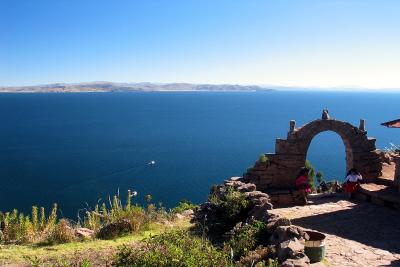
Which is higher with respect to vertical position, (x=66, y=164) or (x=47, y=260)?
(x=47, y=260)

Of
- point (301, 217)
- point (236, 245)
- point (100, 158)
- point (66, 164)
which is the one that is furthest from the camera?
point (100, 158)

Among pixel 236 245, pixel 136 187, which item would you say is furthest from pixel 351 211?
pixel 136 187

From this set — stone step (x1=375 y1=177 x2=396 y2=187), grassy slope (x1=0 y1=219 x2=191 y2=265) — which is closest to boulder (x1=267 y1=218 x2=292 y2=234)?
grassy slope (x1=0 y1=219 x2=191 y2=265)

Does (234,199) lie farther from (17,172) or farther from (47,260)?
(17,172)

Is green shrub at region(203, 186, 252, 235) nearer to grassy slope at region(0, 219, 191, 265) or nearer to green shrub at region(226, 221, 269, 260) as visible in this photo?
green shrub at region(226, 221, 269, 260)

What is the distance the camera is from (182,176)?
196 ft

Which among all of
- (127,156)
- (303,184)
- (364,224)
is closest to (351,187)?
(303,184)

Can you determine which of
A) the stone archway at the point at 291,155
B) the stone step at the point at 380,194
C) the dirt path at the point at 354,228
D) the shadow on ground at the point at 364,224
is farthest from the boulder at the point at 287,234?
the stone archway at the point at 291,155

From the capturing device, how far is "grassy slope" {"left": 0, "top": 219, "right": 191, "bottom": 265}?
972 centimetres

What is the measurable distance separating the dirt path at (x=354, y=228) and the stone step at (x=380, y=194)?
0.25m

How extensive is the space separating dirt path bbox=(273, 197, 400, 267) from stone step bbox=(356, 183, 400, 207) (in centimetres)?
25

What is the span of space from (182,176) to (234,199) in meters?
48.3

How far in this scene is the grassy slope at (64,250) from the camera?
972cm

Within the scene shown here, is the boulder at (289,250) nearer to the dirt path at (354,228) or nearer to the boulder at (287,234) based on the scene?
the boulder at (287,234)
